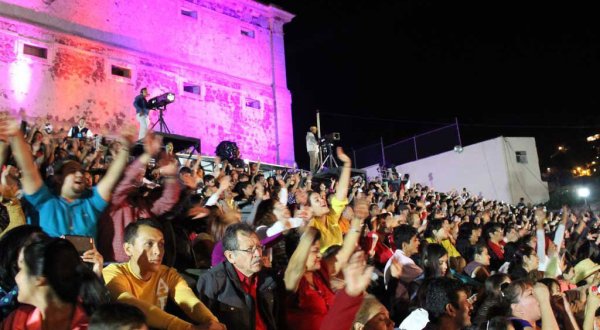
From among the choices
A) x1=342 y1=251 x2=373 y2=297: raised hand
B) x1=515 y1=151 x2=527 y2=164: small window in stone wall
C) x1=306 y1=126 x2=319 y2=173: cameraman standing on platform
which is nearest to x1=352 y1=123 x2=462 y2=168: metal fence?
x1=515 y1=151 x2=527 y2=164: small window in stone wall

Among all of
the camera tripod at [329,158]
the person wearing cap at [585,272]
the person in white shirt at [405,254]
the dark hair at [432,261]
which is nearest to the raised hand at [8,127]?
the person in white shirt at [405,254]

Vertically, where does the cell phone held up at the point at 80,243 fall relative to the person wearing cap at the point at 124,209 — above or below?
below

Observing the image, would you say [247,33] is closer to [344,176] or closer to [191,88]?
[191,88]

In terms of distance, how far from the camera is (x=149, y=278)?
360cm

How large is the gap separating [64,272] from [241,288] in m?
1.28

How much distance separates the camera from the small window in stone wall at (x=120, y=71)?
19.5m

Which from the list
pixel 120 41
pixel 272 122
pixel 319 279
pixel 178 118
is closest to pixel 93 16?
pixel 120 41

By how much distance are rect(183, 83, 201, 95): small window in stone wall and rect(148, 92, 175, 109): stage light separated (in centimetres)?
474

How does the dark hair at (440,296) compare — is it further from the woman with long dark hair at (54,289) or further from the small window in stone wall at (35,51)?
the small window in stone wall at (35,51)

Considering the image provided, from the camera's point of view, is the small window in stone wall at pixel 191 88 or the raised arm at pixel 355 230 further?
the small window in stone wall at pixel 191 88

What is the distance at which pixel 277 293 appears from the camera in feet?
13.2

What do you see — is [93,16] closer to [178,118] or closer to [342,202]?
[178,118]

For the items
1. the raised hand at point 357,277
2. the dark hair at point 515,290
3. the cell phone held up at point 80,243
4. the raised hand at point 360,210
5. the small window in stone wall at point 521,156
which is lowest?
the dark hair at point 515,290

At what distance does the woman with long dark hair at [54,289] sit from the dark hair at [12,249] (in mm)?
182
